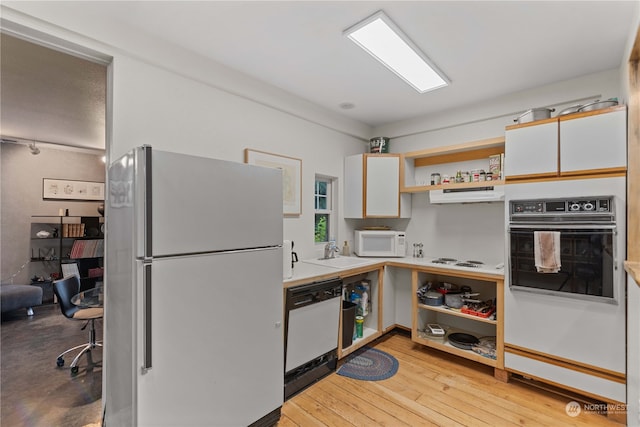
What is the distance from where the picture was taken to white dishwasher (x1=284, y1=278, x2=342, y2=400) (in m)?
2.18

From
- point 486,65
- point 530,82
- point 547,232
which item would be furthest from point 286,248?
point 530,82

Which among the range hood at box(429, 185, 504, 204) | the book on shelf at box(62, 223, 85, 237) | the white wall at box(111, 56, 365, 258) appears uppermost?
the white wall at box(111, 56, 365, 258)

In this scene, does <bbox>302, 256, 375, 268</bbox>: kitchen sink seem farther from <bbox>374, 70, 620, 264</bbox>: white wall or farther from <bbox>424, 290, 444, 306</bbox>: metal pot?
<bbox>374, 70, 620, 264</bbox>: white wall

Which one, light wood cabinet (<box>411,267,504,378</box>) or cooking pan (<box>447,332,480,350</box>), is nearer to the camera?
light wood cabinet (<box>411,267,504,378</box>)

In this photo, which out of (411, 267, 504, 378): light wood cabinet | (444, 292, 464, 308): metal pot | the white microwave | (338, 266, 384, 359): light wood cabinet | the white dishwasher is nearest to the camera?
the white dishwasher

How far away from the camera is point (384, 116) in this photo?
3.60m

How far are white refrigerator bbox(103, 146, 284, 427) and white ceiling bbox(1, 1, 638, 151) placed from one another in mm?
965

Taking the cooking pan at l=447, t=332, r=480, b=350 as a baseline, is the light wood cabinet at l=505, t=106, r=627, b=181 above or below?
above

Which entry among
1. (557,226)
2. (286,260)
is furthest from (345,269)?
(557,226)

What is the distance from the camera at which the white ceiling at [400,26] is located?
1697mm

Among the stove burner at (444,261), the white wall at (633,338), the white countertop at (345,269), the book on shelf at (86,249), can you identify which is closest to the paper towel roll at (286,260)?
the white countertop at (345,269)

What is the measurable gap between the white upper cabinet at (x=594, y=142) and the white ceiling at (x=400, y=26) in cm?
55

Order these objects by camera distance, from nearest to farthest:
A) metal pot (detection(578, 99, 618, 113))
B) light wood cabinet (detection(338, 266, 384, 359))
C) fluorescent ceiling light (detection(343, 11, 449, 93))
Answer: fluorescent ceiling light (detection(343, 11, 449, 93)) < metal pot (detection(578, 99, 618, 113)) < light wood cabinet (detection(338, 266, 384, 359))

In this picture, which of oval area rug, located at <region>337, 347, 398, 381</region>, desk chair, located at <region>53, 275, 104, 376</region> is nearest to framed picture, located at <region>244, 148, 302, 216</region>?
oval area rug, located at <region>337, 347, 398, 381</region>
